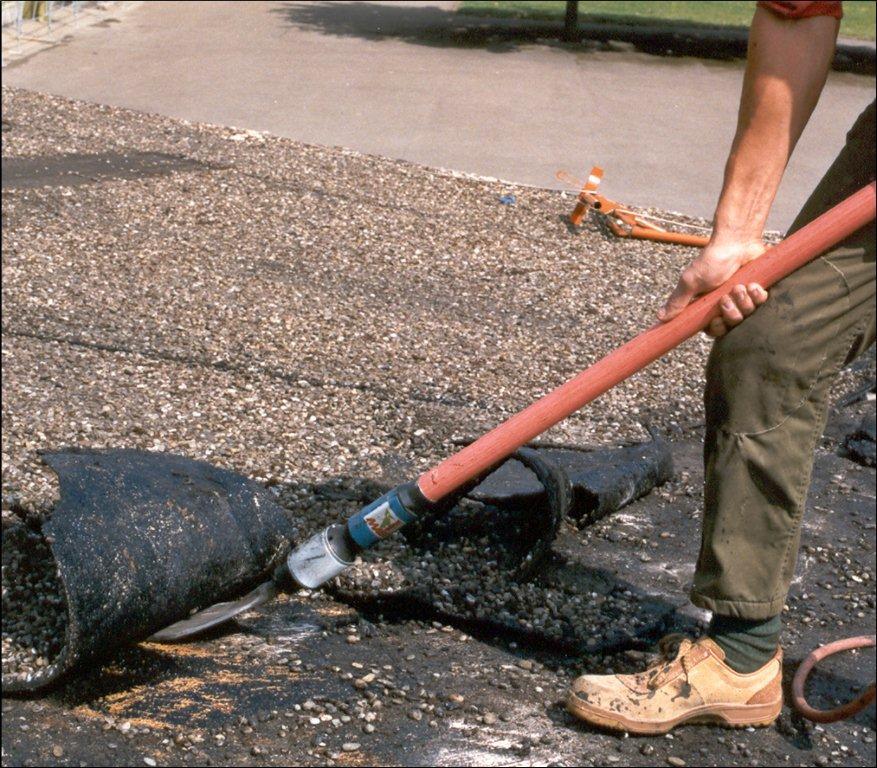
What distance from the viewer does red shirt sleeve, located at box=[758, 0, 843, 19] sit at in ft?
6.98

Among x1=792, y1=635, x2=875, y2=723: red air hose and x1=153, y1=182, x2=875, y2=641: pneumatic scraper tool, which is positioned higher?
x1=153, y1=182, x2=875, y2=641: pneumatic scraper tool

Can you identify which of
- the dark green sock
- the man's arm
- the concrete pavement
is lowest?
the dark green sock

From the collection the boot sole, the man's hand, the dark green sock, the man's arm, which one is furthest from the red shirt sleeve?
the boot sole

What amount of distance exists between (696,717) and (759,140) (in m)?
1.19

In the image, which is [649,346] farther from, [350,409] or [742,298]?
[350,409]

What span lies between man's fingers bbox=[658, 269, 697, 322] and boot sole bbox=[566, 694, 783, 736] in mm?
824

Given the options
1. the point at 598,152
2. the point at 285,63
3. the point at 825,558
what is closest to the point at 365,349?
the point at 825,558

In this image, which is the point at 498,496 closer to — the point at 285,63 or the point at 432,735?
the point at 432,735

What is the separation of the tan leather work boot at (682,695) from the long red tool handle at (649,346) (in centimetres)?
53

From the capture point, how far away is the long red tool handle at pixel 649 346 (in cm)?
220

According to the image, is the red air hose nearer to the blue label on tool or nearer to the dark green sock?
the dark green sock

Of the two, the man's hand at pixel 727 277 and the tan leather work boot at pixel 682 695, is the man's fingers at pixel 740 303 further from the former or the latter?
the tan leather work boot at pixel 682 695

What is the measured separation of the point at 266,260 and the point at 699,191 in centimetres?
325

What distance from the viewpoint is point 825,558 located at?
343 cm
